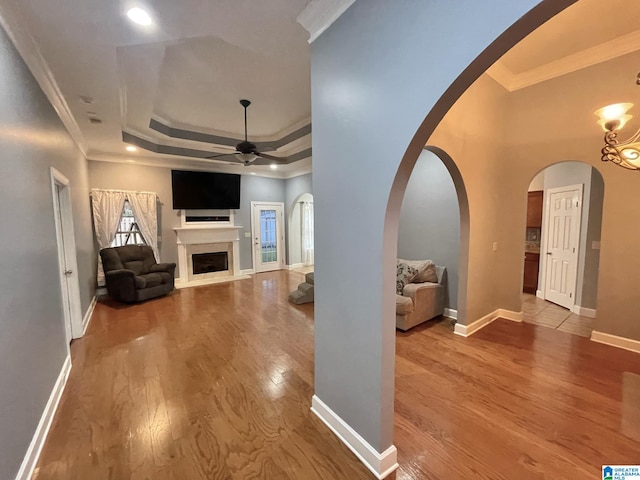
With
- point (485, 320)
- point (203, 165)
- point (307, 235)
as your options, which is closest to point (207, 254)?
point (203, 165)

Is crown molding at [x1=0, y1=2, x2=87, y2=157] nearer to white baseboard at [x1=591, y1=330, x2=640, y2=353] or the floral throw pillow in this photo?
the floral throw pillow

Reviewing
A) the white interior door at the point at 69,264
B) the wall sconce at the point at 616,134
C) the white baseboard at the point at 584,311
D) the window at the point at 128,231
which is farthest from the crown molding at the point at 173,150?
the white baseboard at the point at 584,311

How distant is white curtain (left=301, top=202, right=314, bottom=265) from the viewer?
8730mm

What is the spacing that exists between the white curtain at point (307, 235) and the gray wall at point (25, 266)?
6.37 m

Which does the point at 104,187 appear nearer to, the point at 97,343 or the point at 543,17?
the point at 97,343

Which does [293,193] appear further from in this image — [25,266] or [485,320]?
[25,266]

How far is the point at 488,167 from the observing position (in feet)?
11.9

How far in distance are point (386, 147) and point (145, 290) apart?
526cm

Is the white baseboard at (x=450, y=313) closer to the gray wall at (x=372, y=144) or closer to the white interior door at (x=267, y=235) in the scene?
the gray wall at (x=372, y=144)

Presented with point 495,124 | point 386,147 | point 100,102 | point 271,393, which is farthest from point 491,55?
point 100,102

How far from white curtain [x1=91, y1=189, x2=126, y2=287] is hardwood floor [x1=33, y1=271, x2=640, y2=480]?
7.81 feet

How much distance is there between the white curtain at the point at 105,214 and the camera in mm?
5180

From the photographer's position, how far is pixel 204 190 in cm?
643

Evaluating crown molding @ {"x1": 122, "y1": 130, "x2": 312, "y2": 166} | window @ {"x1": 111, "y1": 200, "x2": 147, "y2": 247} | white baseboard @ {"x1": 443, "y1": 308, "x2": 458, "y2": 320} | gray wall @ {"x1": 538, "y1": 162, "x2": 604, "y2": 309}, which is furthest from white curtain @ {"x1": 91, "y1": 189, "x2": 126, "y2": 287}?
gray wall @ {"x1": 538, "y1": 162, "x2": 604, "y2": 309}
